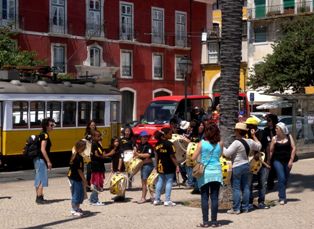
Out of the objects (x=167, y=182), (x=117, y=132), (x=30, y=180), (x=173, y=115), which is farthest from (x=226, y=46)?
(x=173, y=115)

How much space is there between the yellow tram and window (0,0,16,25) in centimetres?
1556

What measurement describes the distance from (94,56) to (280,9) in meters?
19.0

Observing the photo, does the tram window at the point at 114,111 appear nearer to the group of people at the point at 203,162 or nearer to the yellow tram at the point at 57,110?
the yellow tram at the point at 57,110

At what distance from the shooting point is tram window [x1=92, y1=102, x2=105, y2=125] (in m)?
23.2

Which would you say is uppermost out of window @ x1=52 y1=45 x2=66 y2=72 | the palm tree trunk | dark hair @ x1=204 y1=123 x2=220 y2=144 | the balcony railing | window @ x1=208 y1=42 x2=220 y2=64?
the balcony railing

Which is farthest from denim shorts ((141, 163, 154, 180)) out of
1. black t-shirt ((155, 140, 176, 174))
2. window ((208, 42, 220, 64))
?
window ((208, 42, 220, 64))

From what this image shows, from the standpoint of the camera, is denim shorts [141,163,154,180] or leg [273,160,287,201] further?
denim shorts [141,163,154,180]

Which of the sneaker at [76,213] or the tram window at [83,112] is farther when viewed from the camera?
the tram window at [83,112]

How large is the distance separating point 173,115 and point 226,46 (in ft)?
45.4

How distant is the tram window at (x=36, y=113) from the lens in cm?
2088

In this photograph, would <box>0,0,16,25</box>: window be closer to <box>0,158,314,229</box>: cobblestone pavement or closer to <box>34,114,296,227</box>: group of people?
<box>34,114,296,227</box>: group of people

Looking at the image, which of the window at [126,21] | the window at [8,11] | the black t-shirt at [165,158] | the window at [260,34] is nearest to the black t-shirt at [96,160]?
the black t-shirt at [165,158]

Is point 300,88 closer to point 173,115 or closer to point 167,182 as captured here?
point 173,115

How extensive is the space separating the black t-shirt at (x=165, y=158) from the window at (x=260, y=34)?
44.5 meters
